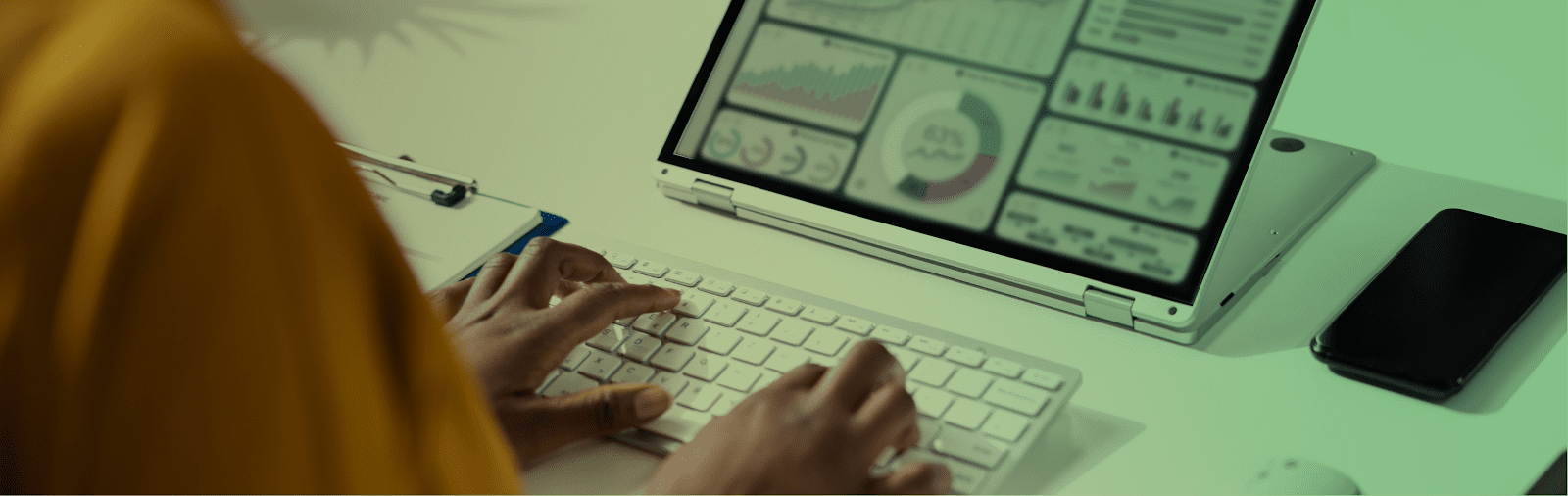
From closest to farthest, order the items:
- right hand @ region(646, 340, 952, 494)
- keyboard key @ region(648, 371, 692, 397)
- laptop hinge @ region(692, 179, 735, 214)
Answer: right hand @ region(646, 340, 952, 494), keyboard key @ region(648, 371, 692, 397), laptop hinge @ region(692, 179, 735, 214)

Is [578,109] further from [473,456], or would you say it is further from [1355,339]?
[473,456]

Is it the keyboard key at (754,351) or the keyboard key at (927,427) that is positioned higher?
the keyboard key at (927,427)

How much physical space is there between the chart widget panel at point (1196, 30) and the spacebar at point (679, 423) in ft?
1.25

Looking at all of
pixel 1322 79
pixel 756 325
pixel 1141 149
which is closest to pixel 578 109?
pixel 756 325

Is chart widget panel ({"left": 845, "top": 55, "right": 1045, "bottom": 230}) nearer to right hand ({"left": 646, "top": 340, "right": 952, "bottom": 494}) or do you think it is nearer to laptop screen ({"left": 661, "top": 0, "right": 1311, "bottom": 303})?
laptop screen ({"left": 661, "top": 0, "right": 1311, "bottom": 303})

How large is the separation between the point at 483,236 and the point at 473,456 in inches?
23.8

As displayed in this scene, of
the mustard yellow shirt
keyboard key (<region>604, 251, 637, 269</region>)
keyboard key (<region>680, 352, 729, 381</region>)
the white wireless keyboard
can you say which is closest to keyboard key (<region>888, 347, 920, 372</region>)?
the white wireless keyboard

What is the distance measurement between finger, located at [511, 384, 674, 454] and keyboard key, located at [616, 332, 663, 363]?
5 cm

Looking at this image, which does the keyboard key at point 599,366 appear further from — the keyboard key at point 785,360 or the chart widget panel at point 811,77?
the chart widget panel at point 811,77

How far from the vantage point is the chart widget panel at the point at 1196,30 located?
736mm

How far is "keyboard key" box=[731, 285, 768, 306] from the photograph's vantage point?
0.74m

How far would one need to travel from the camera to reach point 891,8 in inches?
33.8

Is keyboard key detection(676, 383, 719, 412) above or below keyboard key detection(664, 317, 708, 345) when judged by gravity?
below

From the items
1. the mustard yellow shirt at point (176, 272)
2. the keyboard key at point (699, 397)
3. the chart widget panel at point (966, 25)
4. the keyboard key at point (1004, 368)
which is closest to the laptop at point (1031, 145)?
the chart widget panel at point (966, 25)
